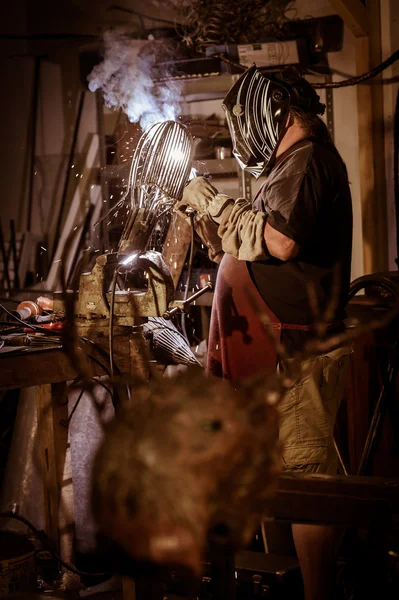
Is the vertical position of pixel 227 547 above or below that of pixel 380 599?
above

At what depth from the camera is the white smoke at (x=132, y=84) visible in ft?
12.4

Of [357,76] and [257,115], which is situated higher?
[357,76]

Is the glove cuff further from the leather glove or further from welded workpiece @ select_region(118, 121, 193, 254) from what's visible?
welded workpiece @ select_region(118, 121, 193, 254)

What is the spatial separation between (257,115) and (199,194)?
356 millimetres

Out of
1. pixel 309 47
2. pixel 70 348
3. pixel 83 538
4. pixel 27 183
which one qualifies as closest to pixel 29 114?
Answer: pixel 27 183

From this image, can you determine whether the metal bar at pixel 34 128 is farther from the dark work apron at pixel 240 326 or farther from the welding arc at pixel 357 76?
the dark work apron at pixel 240 326

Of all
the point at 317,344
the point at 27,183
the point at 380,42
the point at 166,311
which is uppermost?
the point at 380,42

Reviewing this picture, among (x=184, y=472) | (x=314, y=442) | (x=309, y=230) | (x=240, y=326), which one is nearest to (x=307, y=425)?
(x=314, y=442)

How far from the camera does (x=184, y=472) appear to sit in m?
1.23

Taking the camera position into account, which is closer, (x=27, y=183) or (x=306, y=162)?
(x=306, y=162)

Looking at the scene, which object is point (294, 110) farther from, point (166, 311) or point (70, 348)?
point (70, 348)

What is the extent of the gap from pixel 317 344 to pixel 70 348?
494 millimetres

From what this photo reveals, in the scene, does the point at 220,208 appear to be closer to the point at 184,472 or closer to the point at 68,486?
the point at 68,486

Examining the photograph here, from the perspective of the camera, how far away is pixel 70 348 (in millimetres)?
1438
